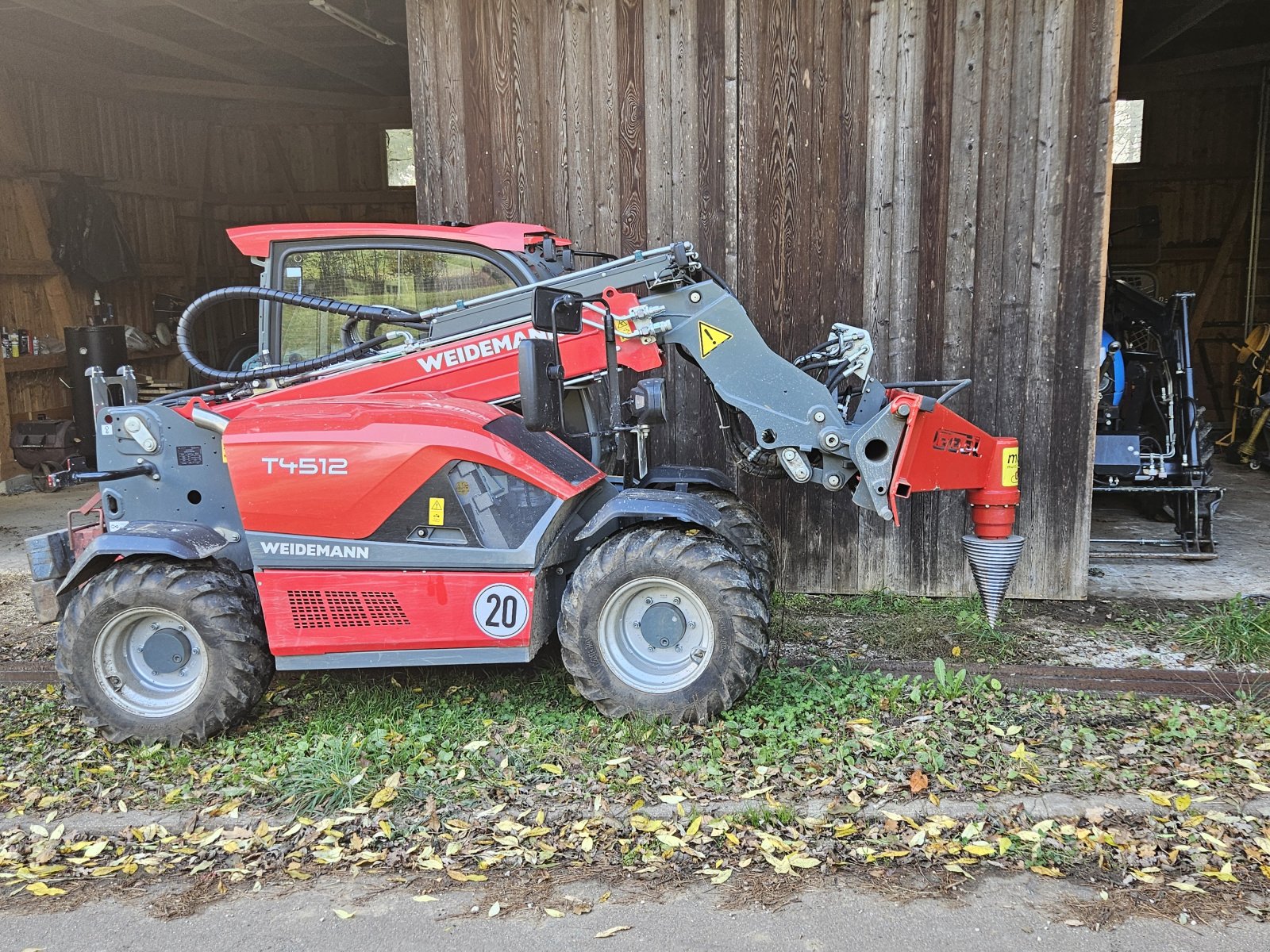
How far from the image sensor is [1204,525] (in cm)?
734

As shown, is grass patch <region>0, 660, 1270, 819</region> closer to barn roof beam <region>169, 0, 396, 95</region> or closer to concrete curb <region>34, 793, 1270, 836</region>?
concrete curb <region>34, 793, 1270, 836</region>

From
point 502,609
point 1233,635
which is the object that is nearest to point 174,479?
point 502,609

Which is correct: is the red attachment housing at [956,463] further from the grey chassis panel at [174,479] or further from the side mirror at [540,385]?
the grey chassis panel at [174,479]

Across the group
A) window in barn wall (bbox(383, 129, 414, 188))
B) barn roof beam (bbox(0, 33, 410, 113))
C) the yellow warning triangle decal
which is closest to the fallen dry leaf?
the yellow warning triangle decal

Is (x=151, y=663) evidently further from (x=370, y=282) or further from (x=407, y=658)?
(x=370, y=282)

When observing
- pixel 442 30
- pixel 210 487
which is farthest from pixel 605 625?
pixel 442 30

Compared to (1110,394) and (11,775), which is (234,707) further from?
(1110,394)

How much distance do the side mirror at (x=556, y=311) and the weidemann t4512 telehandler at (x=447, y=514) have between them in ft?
0.04

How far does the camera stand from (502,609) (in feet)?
14.2

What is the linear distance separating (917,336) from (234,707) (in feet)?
14.2

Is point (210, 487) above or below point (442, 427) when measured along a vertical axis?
below

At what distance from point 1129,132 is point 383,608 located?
1281 cm

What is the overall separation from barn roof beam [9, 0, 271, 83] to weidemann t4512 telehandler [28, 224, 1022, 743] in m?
6.95

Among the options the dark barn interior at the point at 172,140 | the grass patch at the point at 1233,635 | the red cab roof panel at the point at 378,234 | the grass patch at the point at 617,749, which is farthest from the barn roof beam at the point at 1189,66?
the red cab roof panel at the point at 378,234
